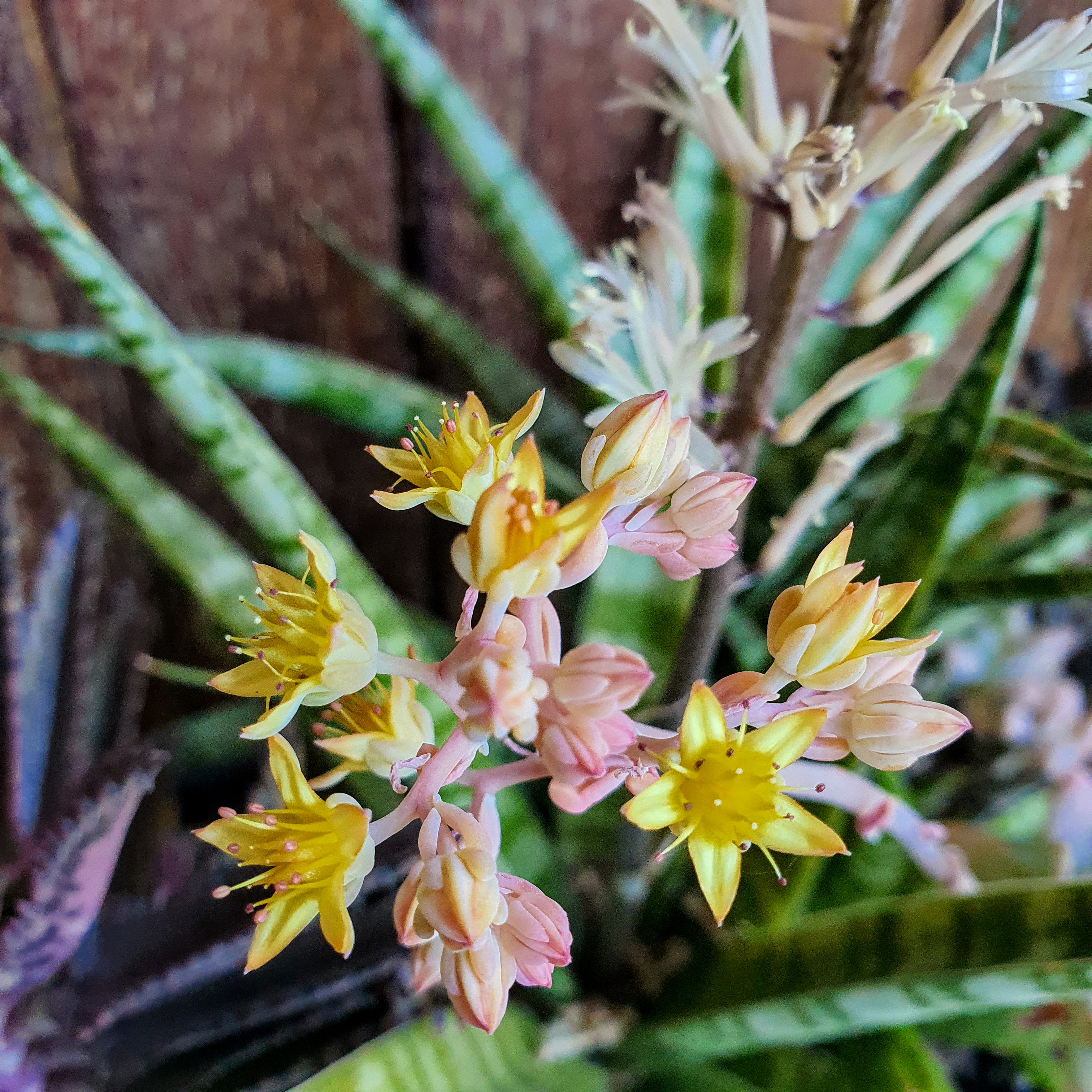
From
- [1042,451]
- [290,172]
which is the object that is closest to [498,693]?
[1042,451]

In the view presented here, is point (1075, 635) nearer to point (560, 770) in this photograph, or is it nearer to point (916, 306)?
point (916, 306)

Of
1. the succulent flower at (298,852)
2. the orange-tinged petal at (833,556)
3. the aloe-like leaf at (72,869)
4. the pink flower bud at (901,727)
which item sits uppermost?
the orange-tinged petal at (833,556)

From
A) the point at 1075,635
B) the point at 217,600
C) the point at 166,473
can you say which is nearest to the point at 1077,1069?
the point at 1075,635

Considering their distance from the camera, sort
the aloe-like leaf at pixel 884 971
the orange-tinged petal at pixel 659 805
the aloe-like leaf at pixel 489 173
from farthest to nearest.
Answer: the aloe-like leaf at pixel 489 173 < the aloe-like leaf at pixel 884 971 < the orange-tinged petal at pixel 659 805

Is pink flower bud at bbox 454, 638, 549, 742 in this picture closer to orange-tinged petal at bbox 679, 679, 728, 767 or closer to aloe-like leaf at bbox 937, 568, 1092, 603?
orange-tinged petal at bbox 679, 679, 728, 767

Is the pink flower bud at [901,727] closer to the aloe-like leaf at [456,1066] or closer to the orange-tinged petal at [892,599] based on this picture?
the orange-tinged petal at [892,599]

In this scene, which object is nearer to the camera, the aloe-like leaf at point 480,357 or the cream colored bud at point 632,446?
the cream colored bud at point 632,446

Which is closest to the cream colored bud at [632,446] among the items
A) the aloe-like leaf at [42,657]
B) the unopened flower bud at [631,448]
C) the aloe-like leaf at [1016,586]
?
the unopened flower bud at [631,448]
